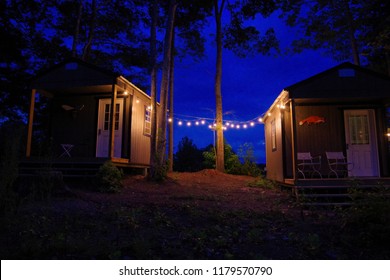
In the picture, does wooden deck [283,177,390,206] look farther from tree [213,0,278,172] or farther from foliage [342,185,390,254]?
tree [213,0,278,172]

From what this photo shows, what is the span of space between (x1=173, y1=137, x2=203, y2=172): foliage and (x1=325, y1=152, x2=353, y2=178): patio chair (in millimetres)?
12825

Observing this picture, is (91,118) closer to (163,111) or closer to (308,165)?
(163,111)

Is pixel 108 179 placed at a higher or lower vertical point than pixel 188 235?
higher

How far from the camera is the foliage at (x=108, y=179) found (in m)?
7.36

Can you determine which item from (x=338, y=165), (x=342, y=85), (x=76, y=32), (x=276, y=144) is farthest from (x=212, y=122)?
(x=76, y=32)

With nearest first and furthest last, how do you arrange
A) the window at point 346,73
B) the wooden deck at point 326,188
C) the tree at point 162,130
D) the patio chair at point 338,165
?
the wooden deck at point 326,188 → the window at point 346,73 → the patio chair at point 338,165 → the tree at point 162,130

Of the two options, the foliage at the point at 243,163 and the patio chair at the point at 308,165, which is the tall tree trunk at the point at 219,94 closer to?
the foliage at the point at 243,163

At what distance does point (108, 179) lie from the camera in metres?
7.45

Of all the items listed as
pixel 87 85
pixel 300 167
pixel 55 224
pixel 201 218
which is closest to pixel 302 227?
pixel 201 218

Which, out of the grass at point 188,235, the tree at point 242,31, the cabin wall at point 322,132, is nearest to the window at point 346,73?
the cabin wall at point 322,132

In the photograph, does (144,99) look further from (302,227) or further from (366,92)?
(302,227)

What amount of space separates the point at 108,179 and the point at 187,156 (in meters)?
14.7

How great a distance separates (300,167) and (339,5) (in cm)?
1060

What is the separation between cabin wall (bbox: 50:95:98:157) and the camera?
10.5m
